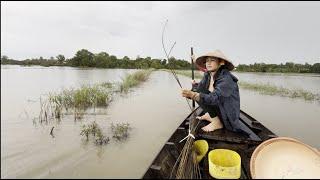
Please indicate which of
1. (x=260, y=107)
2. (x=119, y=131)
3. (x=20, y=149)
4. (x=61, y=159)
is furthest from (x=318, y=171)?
(x=260, y=107)

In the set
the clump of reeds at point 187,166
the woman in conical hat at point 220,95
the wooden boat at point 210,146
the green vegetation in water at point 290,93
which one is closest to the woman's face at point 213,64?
the woman in conical hat at point 220,95

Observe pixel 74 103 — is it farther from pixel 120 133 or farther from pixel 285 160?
pixel 285 160

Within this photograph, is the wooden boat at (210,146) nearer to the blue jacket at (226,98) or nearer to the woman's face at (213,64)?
the blue jacket at (226,98)

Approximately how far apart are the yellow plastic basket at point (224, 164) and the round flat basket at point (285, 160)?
0.18 meters

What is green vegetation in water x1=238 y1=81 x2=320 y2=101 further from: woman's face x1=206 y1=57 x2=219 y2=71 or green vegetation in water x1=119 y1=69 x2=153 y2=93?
woman's face x1=206 y1=57 x2=219 y2=71

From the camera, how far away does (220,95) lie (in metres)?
3.74

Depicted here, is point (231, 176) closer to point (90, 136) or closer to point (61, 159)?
point (61, 159)

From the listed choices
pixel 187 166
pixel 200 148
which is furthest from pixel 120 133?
pixel 187 166

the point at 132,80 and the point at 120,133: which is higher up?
the point at 132,80

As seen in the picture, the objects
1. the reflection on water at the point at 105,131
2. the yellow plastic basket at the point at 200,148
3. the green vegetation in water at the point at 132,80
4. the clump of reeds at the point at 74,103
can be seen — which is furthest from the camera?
the green vegetation in water at the point at 132,80

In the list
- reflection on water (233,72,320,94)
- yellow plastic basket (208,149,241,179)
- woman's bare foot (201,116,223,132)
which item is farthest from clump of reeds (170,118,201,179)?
reflection on water (233,72,320,94)

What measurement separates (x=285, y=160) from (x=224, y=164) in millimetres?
655

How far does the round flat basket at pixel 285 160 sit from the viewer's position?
8.98ft

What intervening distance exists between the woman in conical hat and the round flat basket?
1032 millimetres
